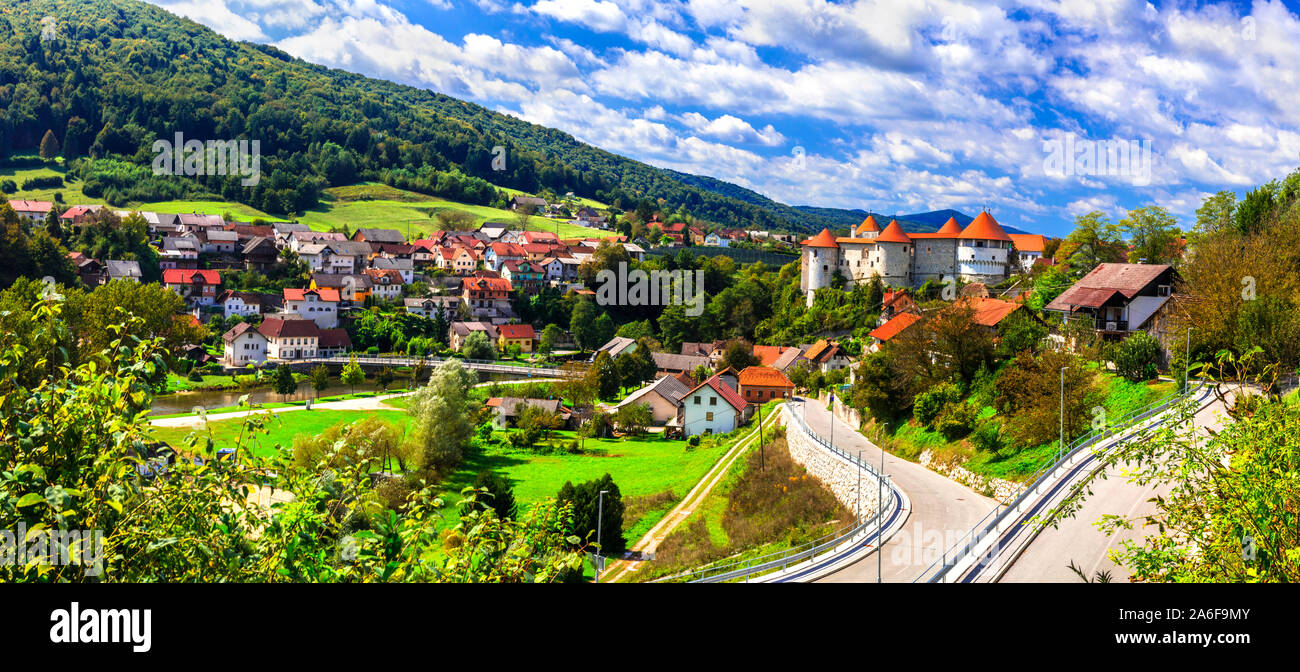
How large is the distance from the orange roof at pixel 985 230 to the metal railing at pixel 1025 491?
4078 cm

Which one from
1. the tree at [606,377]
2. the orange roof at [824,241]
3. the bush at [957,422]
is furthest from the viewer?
the orange roof at [824,241]

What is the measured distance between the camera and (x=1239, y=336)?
78.5 feet

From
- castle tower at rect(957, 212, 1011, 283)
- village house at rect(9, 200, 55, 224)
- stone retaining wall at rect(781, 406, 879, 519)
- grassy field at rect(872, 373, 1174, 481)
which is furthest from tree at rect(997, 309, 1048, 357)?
village house at rect(9, 200, 55, 224)

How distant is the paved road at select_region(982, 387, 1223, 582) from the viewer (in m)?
14.2

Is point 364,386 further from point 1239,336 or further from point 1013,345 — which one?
point 1239,336

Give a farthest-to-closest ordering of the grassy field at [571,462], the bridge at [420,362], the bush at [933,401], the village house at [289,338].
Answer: the village house at [289,338] → the bridge at [420,362] → the grassy field at [571,462] → the bush at [933,401]

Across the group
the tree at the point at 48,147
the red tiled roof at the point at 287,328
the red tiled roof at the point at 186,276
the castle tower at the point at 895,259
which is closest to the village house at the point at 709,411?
the castle tower at the point at 895,259

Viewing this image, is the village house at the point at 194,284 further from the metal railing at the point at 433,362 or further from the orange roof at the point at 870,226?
the orange roof at the point at 870,226

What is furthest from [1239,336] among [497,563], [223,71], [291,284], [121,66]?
[223,71]

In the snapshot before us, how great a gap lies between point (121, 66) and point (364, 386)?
132457 mm

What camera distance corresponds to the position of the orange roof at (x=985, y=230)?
6419 cm

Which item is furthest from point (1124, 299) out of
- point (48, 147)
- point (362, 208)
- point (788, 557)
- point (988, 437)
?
point (48, 147)

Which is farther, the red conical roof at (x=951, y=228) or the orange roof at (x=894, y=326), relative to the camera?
the red conical roof at (x=951, y=228)

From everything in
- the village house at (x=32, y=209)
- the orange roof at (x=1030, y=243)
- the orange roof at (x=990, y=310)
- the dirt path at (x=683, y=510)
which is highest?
the village house at (x=32, y=209)
